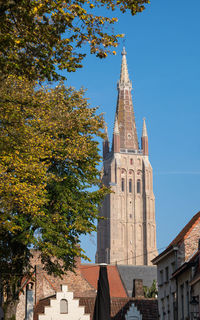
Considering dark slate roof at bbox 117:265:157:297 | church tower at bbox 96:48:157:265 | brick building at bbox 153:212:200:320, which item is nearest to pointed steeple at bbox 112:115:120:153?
church tower at bbox 96:48:157:265

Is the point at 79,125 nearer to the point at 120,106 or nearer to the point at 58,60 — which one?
the point at 58,60

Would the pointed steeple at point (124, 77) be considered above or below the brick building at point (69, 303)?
above

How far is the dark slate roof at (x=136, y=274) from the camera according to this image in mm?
92006

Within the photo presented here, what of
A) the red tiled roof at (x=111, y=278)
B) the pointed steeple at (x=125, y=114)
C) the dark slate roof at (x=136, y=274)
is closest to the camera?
the red tiled roof at (x=111, y=278)

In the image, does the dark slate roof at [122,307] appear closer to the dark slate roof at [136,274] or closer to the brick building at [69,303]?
the brick building at [69,303]

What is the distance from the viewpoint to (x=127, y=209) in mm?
159625

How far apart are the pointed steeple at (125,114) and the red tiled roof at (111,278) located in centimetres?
7414

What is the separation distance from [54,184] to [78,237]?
2860mm

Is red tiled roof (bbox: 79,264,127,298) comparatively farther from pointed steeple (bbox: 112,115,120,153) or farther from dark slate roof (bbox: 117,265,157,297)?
pointed steeple (bbox: 112,115,120,153)

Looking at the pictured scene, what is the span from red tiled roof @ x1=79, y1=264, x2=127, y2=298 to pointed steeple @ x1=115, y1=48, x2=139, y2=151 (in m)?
74.1

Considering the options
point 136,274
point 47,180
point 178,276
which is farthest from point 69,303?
point 136,274

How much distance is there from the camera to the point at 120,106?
571 feet

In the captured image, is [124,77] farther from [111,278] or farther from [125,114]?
[111,278]

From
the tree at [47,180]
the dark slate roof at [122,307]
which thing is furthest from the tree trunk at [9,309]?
the dark slate roof at [122,307]
